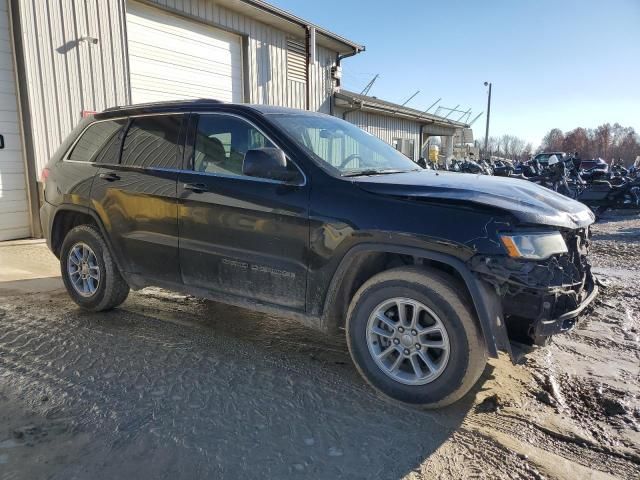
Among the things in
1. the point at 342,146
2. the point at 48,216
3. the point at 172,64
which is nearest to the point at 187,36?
the point at 172,64

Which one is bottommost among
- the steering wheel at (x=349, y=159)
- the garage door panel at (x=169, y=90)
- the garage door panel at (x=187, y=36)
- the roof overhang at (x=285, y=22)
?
the steering wheel at (x=349, y=159)

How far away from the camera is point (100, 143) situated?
4.51m

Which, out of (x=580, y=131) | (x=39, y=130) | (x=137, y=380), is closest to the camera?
(x=137, y=380)

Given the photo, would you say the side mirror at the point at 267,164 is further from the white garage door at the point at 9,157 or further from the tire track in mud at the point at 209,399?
the white garage door at the point at 9,157

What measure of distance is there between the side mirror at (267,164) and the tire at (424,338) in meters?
0.96

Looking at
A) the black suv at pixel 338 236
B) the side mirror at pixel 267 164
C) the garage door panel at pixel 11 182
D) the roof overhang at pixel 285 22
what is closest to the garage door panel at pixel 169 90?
the roof overhang at pixel 285 22

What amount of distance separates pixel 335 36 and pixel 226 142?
11124 mm

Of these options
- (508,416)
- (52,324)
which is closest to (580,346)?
(508,416)

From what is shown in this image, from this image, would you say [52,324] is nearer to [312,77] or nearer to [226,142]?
[226,142]

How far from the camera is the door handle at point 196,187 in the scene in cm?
362

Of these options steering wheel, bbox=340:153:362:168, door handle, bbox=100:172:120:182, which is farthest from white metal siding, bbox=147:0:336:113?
steering wheel, bbox=340:153:362:168

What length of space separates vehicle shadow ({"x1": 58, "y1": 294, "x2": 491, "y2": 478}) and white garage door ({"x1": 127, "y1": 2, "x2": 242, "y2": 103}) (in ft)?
19.6

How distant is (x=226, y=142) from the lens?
371 centimetres

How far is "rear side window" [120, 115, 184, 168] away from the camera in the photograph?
3947mm
